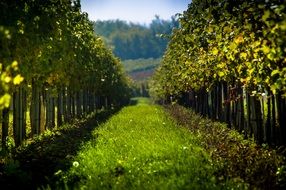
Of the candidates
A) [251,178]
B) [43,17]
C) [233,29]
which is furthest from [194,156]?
[43,17]

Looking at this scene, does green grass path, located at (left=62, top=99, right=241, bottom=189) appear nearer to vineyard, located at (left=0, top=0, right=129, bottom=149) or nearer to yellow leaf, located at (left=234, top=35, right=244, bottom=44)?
vineyard, located at (left=0, top=0, right=129, bottom=149)

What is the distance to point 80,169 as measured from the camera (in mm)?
13219

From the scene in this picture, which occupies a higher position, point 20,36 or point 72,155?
point 20,36

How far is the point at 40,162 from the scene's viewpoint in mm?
15047

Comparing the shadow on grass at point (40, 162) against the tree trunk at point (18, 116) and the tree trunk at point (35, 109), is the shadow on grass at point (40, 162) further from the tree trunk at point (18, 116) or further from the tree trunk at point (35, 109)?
the tree trunk at point (35, 109)

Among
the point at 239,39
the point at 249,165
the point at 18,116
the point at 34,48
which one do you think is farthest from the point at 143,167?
the point at 18,116

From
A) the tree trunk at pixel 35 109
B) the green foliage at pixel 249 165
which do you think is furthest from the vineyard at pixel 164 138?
the tree trunk at pixel 35 109

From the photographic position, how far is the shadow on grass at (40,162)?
12.7m

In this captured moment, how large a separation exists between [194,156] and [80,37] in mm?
13591

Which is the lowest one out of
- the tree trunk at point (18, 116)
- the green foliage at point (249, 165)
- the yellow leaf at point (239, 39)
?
the green foliage at point (249, 165)

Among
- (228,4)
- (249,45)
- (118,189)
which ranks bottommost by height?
(118,189)

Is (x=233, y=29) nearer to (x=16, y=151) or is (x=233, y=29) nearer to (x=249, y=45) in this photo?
(x=249, y=45)

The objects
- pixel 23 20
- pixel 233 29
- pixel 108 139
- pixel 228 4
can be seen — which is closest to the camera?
pixel 228 4

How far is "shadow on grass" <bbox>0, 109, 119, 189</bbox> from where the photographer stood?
41.5 feet
